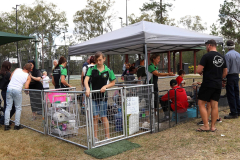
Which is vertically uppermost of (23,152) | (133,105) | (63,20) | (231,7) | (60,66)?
(63,20)

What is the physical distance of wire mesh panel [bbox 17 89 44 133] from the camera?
15.8 feet

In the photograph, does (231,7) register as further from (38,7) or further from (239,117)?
(38,7)

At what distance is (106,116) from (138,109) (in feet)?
2.62

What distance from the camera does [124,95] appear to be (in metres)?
4.16

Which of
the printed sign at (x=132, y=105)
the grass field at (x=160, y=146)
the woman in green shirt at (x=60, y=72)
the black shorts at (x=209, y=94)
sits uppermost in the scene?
the woman in green shirt at (x=60, y=72)

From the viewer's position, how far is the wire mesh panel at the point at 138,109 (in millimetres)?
4230

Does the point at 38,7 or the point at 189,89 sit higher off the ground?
the point at 38,7

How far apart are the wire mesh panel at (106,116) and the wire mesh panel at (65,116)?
40cm

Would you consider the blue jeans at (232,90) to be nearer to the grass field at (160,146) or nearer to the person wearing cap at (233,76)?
the person wearing cap at (233,76)

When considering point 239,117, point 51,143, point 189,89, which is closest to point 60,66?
point 51,143

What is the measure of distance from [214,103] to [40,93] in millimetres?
3789

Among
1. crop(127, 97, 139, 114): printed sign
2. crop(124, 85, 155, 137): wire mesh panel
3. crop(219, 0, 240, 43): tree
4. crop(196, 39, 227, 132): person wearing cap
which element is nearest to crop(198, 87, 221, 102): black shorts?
crop(196, 39, 227, 132): person wearing cap

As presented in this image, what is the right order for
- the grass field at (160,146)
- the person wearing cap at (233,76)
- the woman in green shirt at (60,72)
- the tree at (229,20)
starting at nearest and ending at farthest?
the grass field at (160,146)
the person wearing cap at (233,76)
the woman in green shirt at (60,72)
the tree at (229,20)

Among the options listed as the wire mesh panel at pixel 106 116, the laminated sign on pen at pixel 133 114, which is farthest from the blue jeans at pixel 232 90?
the wire mesh panel at pixel 106 116
